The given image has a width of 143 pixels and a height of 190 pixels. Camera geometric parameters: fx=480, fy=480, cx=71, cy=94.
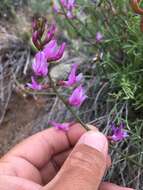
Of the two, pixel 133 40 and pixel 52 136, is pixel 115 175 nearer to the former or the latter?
pixel 52 136

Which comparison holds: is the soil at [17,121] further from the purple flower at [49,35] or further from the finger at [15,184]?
the purple flower at [49,35]

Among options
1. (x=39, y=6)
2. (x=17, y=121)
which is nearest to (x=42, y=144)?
(x=17, y=121)

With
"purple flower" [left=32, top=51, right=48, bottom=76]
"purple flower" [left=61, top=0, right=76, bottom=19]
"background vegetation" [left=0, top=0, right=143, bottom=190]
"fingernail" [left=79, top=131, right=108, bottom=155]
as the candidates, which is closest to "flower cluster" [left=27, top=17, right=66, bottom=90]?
"purple flower" [left=32, top=51, right=48, bottom=76]

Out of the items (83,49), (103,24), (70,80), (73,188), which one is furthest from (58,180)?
(83,49)

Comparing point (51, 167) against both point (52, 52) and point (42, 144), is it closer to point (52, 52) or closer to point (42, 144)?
point (42, 144)

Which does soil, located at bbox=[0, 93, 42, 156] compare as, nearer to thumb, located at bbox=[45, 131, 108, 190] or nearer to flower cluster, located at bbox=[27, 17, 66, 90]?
thumb, located at bbox=[45, 131, 108, 190]

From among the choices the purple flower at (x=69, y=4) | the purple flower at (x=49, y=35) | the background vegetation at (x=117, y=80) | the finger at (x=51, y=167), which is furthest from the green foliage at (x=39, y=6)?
the purple flower at (x=49, y=35)
